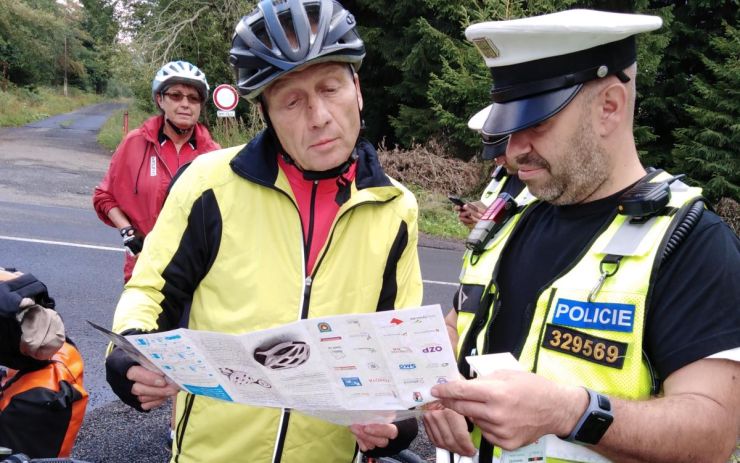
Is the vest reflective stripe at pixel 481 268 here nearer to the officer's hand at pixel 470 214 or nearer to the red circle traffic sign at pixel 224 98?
the officer's hand at pixel 470 214

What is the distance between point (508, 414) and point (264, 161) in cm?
105

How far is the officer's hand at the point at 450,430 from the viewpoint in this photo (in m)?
1.60

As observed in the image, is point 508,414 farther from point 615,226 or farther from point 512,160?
point 512,160

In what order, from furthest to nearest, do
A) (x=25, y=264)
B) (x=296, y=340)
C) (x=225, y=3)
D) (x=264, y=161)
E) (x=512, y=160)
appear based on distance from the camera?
(x=225, y=3) < (x=25, y=264) < (x=264, y=161) < (x=512, y=160) < (x=296, y=340)

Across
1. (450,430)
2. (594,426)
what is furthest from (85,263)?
(594,426)

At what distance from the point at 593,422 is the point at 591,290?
320 mm

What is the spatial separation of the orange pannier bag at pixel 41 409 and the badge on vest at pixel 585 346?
238cm

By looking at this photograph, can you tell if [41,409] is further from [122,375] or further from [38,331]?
[122,375]

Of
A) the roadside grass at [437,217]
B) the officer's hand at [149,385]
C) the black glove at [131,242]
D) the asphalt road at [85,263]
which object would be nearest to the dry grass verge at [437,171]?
the roadside grass at [437,217]

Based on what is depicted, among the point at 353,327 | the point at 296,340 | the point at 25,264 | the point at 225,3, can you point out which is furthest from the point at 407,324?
the point at 225,3

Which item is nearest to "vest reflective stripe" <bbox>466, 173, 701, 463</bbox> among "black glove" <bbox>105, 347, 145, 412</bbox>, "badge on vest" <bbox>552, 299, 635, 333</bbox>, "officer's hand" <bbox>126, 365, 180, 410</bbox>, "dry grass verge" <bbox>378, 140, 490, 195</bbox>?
"badge on vest" <bbox>552, 299, 635, 333</bbox>

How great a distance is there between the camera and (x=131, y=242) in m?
3.95

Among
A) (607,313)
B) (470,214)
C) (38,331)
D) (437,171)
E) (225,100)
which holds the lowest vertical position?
(437,171)

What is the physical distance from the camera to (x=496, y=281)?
179 centimetres
